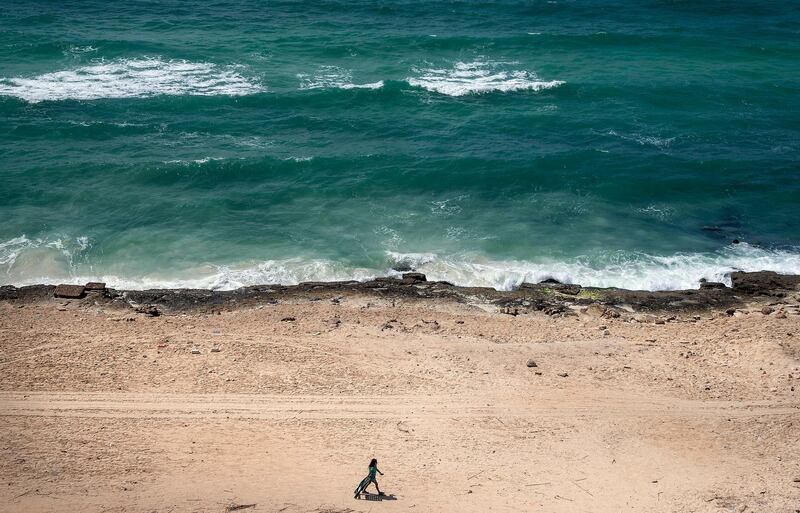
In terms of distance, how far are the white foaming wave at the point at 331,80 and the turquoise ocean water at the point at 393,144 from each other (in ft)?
0.60

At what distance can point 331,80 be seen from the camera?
47.0m

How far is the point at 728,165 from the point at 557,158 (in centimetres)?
858

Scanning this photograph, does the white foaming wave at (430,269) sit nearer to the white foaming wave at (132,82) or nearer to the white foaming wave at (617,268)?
the white foaming wave at (617,268)

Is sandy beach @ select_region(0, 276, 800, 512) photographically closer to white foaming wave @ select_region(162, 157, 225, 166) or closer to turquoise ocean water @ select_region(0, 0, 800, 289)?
turquoise ocean water @ select_region(0, 0, 800, 289)

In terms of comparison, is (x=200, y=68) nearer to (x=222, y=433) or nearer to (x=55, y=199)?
(x=55, y=199)

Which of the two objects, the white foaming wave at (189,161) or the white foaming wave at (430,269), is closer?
the white foaming wave at (430,269)

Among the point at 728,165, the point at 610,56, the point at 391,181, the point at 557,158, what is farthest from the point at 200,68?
the point at 728,165

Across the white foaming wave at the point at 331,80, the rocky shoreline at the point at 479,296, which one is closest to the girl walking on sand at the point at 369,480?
the rocky shoreline at the point at 479,296

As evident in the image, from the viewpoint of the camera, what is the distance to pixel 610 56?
51406mm

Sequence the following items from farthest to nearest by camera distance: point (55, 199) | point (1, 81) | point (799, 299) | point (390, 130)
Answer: point (1, 81)
point (390, 130)
point (55, 199)
point (799, 299)

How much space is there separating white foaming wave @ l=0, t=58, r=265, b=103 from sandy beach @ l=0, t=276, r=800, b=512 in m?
19.8

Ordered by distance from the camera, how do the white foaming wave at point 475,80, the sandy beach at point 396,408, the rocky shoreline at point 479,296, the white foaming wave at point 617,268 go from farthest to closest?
the white foaming wave at point 475,80 < the white foaming wave at point 617,268 < the rocky shoreline at point 479,296 < the sandy beach at point 396,408

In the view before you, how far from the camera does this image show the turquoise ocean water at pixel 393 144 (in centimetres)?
3259

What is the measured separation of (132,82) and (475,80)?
803 inches
